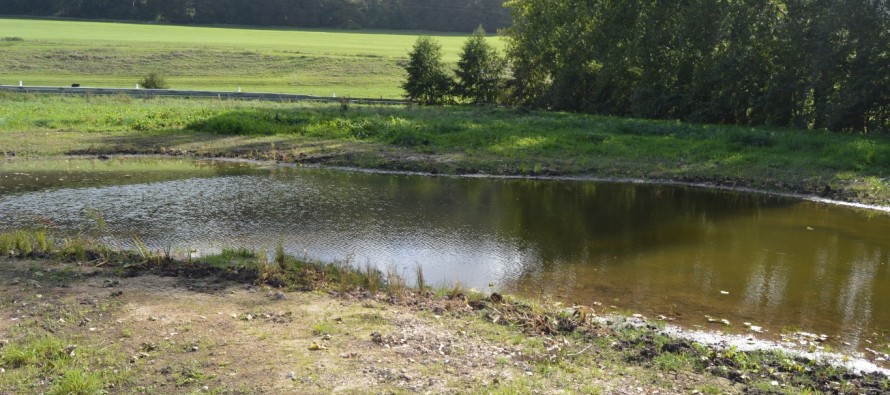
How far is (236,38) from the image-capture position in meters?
83.5

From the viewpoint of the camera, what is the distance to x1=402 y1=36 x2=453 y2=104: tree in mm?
45531

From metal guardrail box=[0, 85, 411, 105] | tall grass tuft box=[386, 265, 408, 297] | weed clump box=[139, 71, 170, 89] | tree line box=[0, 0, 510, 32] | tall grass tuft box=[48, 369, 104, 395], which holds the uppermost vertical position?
tree line box=[0, 0, 510, 32]

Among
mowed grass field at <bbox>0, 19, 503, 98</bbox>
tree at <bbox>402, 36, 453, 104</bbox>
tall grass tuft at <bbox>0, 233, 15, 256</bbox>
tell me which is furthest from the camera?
mowed grass field at <bbox>0, 19, 503, 98</bbox>

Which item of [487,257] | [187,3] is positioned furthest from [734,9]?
[187,3]

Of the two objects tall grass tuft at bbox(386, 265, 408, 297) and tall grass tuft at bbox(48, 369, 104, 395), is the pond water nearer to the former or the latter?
tall grass tuft at bbox(386, 265, 408, 297)

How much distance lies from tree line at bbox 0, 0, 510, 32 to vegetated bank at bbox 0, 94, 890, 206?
72.3 metres

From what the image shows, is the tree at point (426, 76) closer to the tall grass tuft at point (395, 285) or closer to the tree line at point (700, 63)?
the tree line at point (700, 63)

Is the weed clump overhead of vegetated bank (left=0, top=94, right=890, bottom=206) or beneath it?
overhead

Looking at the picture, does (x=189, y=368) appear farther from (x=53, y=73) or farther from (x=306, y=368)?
(x=53, y=73)

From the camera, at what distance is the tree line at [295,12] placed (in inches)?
4040

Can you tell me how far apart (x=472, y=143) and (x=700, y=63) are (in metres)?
14.0

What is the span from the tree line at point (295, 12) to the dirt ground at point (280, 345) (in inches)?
3891

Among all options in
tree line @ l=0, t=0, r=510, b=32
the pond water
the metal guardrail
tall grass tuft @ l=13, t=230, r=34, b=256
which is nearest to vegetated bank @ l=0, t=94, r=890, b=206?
the pond water

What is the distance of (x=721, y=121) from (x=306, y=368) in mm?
30492
